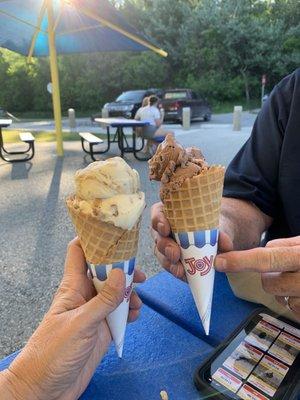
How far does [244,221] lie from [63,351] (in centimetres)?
110

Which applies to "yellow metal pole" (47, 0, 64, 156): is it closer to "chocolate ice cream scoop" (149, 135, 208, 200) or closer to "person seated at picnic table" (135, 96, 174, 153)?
"person seated at picnic table" (135, 96, 174, 153)

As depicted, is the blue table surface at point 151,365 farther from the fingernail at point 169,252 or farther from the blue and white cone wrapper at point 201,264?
the fingernail at point 169,252

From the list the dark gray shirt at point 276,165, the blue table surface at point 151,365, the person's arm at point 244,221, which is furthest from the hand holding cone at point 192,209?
the dark gray shirt at point 276,165

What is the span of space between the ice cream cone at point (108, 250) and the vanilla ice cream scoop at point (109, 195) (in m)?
0.03

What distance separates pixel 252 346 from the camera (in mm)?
1188

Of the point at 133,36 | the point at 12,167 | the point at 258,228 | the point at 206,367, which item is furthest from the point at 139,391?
the point at 133,36

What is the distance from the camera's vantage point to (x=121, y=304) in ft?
3.72

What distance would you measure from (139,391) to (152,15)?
3091 centimetres

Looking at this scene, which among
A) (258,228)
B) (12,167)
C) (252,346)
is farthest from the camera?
(12,167)

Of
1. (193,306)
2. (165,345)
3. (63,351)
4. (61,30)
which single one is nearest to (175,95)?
(61,30)

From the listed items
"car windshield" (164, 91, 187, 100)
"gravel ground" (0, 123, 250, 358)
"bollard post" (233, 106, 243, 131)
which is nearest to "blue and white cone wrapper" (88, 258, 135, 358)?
Answer: "gravel ground" (0, 123, 250, 358)

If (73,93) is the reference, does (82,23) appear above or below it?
above

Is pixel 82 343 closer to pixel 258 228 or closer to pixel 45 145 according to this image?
pixel 258 228

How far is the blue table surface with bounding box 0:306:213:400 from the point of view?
1071 millimetres
